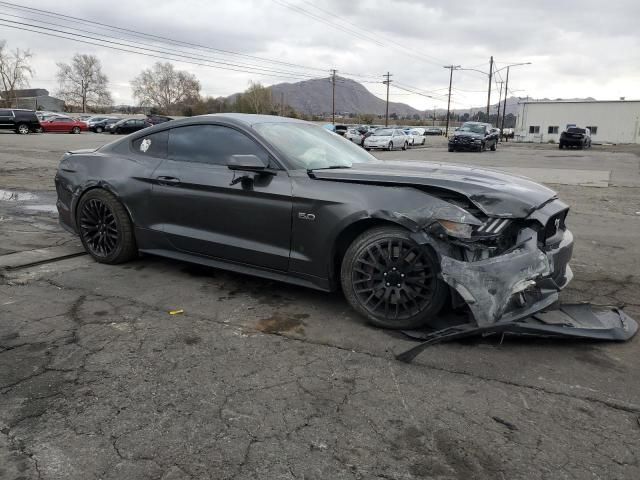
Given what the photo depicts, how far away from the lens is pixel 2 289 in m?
4.41

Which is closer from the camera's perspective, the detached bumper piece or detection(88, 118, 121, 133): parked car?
the detached bumper piece

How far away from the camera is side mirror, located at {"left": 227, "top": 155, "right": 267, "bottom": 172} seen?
393cm

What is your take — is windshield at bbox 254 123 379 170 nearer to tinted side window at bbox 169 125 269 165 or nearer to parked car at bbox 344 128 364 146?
tinted side window at bbox 169 125 269 165

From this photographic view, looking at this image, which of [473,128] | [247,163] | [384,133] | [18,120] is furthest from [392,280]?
[18,120]

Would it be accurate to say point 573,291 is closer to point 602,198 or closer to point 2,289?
point 2,289

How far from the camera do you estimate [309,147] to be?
14.5 feet

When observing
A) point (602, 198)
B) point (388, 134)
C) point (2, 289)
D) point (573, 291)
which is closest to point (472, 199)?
point (573, 291)

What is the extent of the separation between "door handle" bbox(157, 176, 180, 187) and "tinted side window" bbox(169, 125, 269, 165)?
0.20 meters

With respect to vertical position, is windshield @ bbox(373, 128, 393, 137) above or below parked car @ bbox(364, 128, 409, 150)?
above

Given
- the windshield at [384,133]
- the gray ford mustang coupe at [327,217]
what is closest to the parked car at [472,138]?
the windshield at [384,133]

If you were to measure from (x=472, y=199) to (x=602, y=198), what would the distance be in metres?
8.77

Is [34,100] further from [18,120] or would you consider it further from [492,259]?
[492,259]

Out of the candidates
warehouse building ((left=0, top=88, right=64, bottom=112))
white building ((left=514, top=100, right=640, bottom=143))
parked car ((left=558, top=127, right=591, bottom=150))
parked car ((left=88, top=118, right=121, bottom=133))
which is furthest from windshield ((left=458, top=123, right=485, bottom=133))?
warehouse building ((left=0, top=88, right=64, bottom=112))

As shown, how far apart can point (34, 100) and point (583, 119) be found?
88.1 meters
